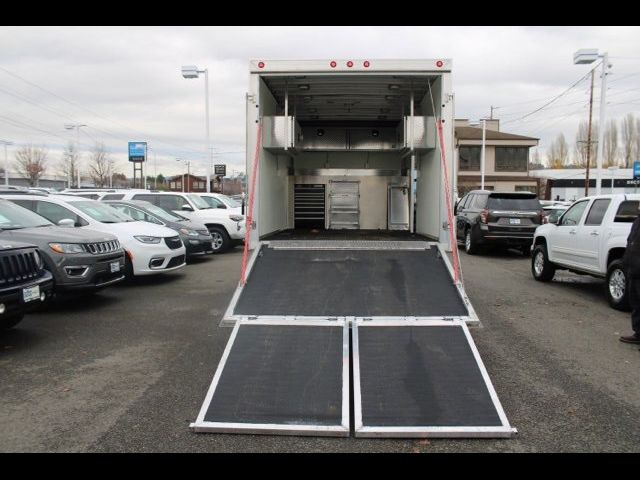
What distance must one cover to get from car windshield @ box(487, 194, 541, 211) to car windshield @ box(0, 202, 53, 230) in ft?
35.5

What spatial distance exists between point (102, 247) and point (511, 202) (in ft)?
35.0

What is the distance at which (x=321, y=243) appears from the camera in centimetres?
623

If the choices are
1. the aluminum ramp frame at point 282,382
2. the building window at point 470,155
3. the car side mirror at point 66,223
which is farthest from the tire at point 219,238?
the building window at point 470,155

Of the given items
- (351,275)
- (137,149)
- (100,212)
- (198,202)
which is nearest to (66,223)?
(100,212)

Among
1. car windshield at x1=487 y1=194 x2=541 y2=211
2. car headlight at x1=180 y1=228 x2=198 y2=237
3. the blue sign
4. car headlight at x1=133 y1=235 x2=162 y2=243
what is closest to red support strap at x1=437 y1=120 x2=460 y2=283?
car headlight at x1=133 y1=235 x2=162 y2=243

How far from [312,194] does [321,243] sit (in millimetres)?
2692

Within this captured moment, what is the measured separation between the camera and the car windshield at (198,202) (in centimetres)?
1568

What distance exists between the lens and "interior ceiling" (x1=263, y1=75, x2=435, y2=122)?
6.38 metres

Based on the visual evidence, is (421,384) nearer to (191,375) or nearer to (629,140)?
(191,375)

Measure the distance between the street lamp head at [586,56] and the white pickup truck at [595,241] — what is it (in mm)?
9977

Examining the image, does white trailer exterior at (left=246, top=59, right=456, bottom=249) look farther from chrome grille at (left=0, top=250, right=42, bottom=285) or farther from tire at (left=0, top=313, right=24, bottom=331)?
tire at (left=0, top=313, right=24, bottom=331)

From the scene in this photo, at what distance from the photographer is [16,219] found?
24.7 ft
